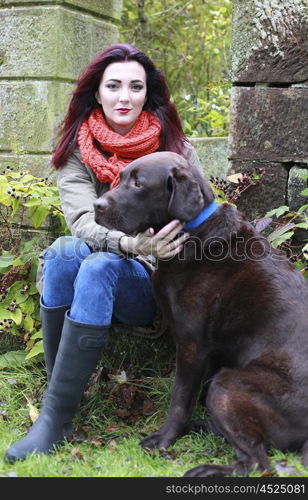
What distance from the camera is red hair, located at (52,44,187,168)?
3396mm

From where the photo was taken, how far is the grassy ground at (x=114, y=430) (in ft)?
8.73

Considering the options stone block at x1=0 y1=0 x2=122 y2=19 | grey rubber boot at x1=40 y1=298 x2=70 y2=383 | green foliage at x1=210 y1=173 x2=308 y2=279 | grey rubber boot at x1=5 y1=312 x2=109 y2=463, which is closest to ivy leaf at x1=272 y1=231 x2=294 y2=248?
green foliage at x1=210 y1=173 x2=308 y2=279

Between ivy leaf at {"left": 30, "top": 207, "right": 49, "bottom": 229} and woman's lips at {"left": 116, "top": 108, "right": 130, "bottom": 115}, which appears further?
ivy leaf at {"left": 30, "top": 207, "right": 49, "bottom": 229}

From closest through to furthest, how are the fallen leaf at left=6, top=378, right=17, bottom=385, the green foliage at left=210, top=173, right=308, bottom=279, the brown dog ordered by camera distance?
the brown dog → the green foliage at left=210, top=173, right=308, bottom=279 → the fallen leaf at left=6, top=378, right=17, bottom=385

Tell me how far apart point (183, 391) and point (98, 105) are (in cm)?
161

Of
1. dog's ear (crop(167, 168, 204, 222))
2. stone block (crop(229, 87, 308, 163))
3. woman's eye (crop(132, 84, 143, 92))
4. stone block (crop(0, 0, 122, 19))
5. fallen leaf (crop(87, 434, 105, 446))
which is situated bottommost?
fallen leaf (crop(87, 434, 105, 446))

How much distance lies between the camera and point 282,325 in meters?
2.71

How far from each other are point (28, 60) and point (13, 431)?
2.43 m

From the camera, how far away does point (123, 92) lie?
3342 millimetres

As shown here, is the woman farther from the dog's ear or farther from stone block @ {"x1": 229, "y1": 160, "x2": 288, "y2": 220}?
stone block @ {"x1": 229, "y1": 160, "x2": 288, "y2": 220}

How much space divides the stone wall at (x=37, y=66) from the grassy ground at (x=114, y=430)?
1.50 meters

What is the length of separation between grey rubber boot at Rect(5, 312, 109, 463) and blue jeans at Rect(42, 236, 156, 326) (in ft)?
0.20

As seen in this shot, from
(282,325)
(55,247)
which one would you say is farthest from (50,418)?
(282,325)

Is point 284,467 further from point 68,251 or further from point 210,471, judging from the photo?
point 68,251
